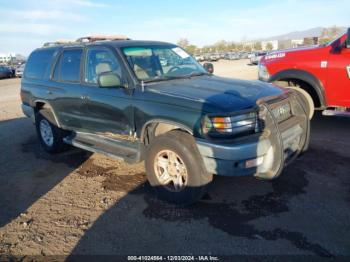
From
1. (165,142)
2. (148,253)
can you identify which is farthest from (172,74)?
(148,253)

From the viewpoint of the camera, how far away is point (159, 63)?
463cm

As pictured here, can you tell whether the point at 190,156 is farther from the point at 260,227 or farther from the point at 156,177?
the point at 260,227

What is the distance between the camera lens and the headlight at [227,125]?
3.35 meters

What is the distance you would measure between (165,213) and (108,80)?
1.76m

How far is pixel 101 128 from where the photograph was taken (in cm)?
466

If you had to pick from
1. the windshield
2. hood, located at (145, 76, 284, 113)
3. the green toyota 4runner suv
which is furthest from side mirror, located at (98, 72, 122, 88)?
hood, located at (145, 76, 284, 113)

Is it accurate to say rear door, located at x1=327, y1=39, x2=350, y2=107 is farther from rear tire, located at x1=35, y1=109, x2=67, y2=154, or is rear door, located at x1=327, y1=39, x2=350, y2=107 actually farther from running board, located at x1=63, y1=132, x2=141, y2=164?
rear tire, located at x1=35, y1=109, x2=67, y2=154

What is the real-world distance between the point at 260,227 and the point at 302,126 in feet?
4.90

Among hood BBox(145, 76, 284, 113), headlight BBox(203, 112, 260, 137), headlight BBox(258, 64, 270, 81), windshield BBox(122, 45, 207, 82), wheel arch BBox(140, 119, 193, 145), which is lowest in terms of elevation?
wheel arch BBox(140, 119, 193, 145)

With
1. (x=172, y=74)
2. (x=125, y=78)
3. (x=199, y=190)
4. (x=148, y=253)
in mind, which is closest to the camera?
(x=148, y=253)

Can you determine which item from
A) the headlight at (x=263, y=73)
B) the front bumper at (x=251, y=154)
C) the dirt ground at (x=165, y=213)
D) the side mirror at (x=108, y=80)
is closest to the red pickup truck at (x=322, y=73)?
the headlight at (x=263, y=73)

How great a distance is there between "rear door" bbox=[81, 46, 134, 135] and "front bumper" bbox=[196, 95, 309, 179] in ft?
4.09

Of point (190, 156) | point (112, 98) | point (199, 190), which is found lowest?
point (199, 190)

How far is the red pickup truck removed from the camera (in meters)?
5.80
